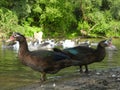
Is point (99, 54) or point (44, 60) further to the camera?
point (99, 54)

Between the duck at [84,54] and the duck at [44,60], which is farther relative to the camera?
the duck at [84,54]

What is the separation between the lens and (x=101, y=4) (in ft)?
165

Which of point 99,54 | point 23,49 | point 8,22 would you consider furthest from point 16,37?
point 8,22

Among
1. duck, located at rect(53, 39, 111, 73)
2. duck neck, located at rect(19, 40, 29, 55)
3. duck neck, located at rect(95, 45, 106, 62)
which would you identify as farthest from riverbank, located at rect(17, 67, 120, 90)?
duck neck, located at rect(95, 45, 106, 62)

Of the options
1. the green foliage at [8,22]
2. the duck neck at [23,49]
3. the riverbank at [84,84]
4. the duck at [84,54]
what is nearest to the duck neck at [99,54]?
the duck at [84,54]

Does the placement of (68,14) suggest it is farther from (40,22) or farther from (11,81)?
(11,81)

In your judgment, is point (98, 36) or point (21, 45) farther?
point (98, 36)

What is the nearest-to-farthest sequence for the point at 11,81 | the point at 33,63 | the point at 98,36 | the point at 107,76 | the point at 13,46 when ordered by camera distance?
1. the point at 33,63
2. the point at 107,76
3. the point at 11,81
4. the point at 13,46
5. the point at 98,36

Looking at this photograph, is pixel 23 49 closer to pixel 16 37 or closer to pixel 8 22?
pixel 16 37

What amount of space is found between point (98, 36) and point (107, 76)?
131 ft

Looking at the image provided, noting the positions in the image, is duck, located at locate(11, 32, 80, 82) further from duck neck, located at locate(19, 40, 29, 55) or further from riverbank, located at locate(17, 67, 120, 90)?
riverbank, located at locate(17, 67, 120, 90)

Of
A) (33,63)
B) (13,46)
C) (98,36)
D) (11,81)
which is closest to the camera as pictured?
(33,63)

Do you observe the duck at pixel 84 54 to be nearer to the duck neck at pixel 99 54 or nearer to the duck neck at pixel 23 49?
the duck neck at pixel 99 54

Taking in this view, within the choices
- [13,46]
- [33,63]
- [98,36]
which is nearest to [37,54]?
[33,63]
